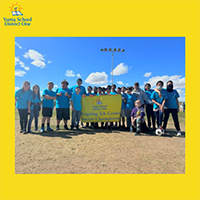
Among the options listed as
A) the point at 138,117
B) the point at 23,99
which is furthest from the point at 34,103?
Answer: the point at 138,117

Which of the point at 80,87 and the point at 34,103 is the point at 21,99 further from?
the point at 80,87

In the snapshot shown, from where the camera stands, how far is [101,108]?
5.86m

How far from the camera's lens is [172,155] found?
316cm

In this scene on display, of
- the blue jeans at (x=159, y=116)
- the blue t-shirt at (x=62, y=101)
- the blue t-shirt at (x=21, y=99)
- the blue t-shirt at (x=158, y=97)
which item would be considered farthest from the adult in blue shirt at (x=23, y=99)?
the blue jeans at (x=159, y=116)

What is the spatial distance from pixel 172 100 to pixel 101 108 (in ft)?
Result: 10.7

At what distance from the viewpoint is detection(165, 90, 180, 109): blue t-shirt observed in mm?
4817

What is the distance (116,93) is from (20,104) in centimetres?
460

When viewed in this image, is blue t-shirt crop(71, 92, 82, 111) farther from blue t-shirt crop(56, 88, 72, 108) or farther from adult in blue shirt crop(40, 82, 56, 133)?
adult in blue shirt crop(40, 82, 56, 133)

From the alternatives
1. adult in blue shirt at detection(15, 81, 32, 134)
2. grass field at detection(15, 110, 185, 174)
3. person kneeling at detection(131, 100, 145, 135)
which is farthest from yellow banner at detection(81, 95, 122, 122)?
adult in blue shirt at detection(15, 81, 32, 134)

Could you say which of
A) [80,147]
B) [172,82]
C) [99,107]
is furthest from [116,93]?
[80,147]

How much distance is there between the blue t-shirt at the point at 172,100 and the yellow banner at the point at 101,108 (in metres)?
2.15

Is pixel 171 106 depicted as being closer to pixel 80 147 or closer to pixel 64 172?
pixel 80 147

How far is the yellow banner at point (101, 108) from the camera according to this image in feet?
19.1

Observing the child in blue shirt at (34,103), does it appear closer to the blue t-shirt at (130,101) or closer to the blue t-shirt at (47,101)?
the blue t-shirt at (47,101)
